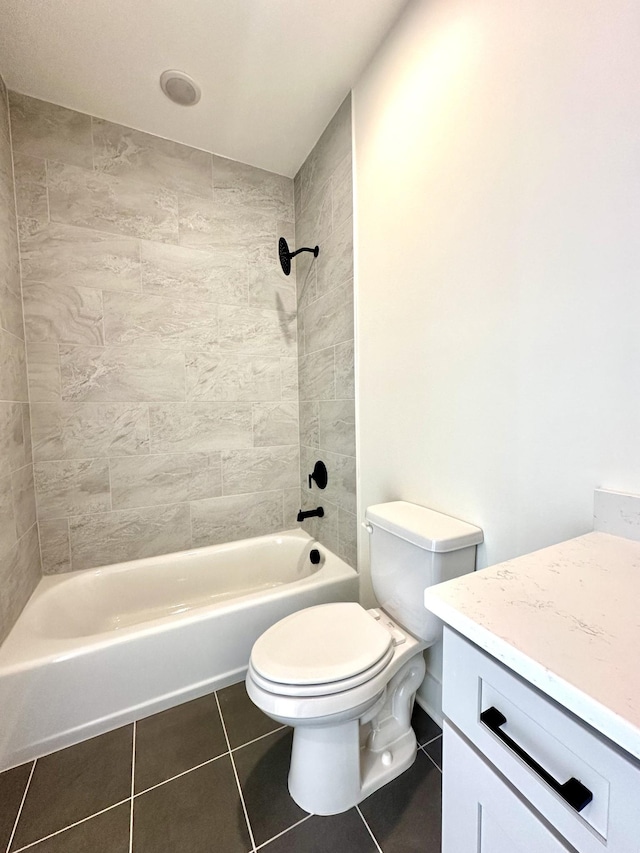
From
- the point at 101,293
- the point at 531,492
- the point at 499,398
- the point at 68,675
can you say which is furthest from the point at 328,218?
the point at 68,675

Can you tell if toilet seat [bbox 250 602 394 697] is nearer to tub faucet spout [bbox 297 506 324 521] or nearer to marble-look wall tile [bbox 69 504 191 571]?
tub faucet spout [bbox 297 506 324 521]

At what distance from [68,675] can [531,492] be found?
1636 mm

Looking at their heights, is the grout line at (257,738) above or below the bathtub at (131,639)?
below

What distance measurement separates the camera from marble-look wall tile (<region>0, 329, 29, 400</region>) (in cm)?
131

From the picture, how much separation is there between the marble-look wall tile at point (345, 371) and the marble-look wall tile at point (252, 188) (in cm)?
108

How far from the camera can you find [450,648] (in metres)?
0.53

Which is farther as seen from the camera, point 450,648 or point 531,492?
point 531,492

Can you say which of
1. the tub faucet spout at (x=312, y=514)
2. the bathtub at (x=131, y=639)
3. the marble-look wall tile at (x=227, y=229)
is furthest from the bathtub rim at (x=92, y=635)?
the marble-look wall tile at (x=227, y=229)

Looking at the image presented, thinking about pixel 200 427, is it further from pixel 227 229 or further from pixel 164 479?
pixel 227 229

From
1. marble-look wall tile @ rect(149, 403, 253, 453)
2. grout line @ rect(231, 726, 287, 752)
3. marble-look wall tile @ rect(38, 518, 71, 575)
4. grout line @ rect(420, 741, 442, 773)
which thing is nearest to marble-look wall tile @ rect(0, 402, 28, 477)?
marble-look wall tile @ rect(38, 518, 71, 575)

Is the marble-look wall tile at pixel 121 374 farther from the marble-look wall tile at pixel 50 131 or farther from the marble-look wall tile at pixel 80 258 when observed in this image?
the marble-look wall tile at pixel 50 131

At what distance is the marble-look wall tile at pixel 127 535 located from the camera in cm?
174

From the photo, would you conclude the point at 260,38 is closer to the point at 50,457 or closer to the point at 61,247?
the point at 61,247

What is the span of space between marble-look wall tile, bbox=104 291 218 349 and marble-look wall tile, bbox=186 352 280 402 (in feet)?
0.32
